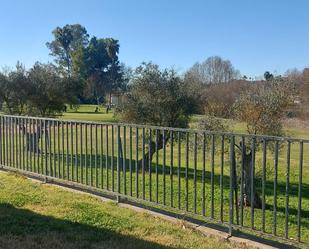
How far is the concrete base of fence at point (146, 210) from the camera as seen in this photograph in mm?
4719

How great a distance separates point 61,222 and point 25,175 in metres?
3.41

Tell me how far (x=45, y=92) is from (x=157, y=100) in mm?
6078

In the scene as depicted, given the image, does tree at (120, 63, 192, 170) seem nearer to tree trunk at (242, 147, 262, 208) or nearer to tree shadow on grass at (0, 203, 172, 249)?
tree trunk at (242, 147, 262, 208)

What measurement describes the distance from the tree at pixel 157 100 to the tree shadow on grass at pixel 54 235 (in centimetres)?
831

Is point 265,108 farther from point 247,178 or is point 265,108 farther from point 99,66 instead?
point 99,66

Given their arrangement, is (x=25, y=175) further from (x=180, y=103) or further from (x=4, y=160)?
(x=180, y=103)

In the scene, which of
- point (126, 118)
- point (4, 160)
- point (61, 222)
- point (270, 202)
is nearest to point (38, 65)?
point (126, 118)

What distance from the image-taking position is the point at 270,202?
9.58 meters

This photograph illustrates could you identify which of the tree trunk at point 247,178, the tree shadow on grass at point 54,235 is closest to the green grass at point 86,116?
the tree trunk at point 247,178

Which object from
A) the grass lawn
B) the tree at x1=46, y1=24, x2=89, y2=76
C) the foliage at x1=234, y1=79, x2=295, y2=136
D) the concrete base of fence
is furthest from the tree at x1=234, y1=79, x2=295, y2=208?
the tree at x1=46, y1=24, x2=89, y2=76

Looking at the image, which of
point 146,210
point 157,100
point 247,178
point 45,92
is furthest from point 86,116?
point 146,210

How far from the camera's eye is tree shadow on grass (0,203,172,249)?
4480mm

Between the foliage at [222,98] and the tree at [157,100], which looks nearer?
the foliage at [222,98]

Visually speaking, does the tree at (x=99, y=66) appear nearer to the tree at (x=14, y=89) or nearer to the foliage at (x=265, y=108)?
the tree at (x=14, y=89)
